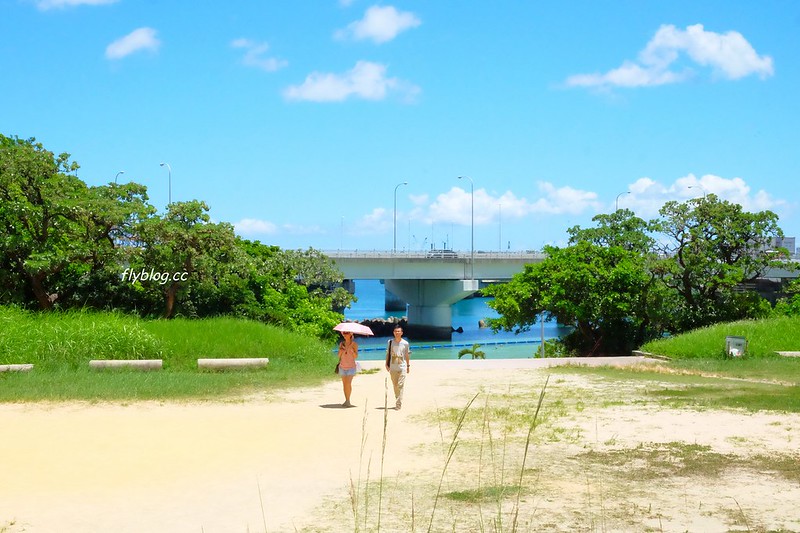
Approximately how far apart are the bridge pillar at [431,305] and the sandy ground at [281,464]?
5816 cm

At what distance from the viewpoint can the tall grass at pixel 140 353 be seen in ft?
57.8

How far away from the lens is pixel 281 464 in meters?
11.0

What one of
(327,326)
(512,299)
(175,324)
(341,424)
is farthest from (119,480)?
(512,299)

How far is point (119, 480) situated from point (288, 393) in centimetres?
778

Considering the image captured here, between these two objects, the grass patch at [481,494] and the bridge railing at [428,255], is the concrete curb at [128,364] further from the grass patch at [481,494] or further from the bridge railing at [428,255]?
the bridge railing at [428,255]

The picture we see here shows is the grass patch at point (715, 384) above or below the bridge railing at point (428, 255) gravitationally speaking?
below

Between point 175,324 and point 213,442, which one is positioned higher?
point 175,324

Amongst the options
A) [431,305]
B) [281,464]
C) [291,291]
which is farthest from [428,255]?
[281,464]

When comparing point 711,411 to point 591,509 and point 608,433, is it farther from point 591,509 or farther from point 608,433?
point 591,509

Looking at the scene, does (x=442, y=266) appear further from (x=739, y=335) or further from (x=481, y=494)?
(x=481, y=494)

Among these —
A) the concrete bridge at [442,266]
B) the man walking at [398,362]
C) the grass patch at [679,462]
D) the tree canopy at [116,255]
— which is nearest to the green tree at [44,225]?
the tree canopy at [116,255]

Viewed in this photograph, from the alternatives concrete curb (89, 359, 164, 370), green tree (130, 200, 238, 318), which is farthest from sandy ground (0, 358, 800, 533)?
green tree (130, 200, 238, 318)

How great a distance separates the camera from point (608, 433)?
42.2 ft

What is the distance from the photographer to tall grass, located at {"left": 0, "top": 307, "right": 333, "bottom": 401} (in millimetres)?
17609
